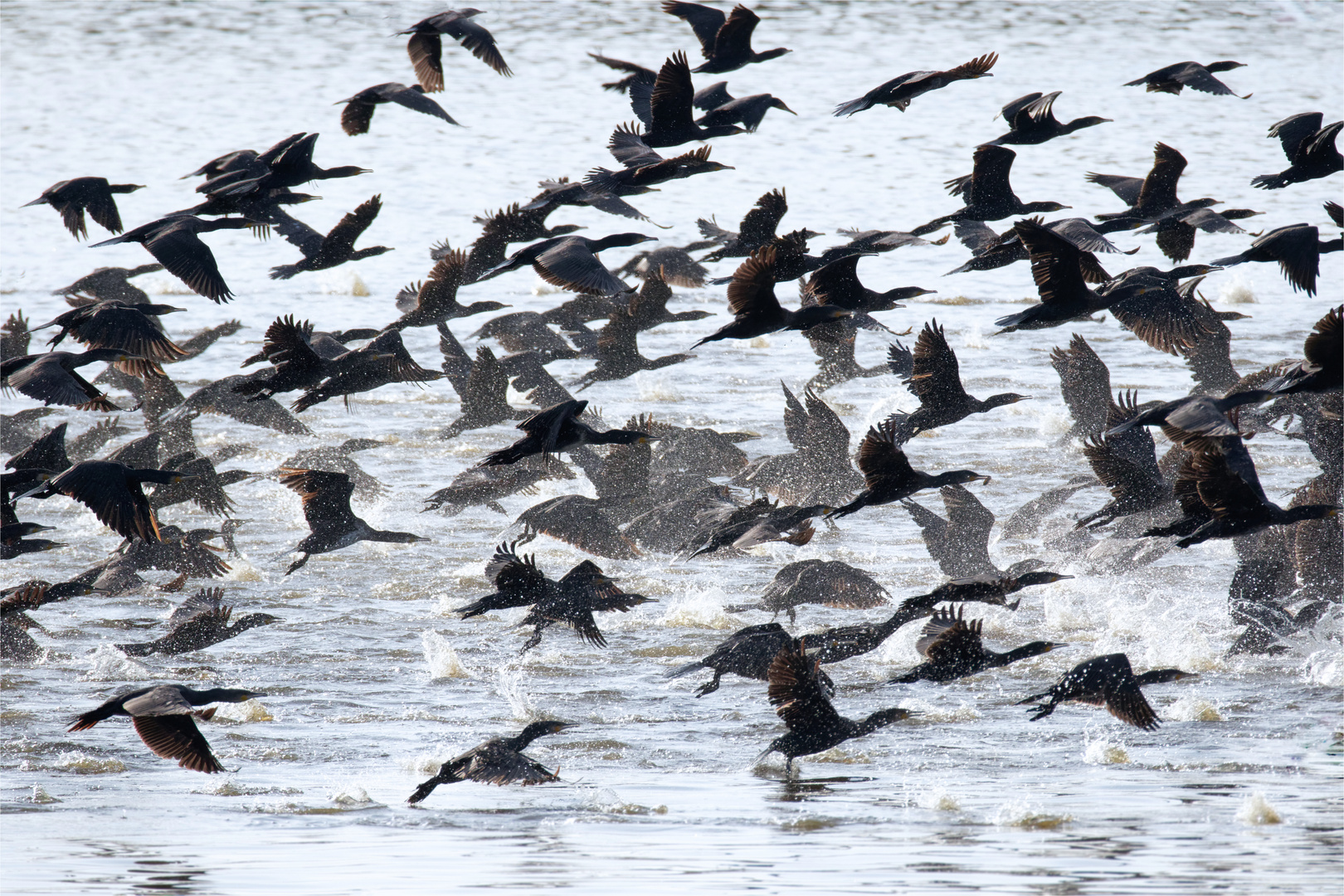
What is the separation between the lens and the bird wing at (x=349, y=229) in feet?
31.0

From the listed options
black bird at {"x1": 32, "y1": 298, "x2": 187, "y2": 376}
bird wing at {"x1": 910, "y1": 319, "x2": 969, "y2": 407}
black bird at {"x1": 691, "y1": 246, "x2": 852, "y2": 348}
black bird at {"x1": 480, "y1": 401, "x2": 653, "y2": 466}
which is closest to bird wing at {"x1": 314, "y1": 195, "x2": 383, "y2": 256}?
black bird at {"x1": 32, "y1": 298, "x2": 187, "y2": 376}

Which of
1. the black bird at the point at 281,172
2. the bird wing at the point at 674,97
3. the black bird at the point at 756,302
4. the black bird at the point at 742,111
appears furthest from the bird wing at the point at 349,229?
the black bird at the point at 756,302

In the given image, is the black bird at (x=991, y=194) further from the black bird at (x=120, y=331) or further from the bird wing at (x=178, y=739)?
the bird wing at (x=178, y=739)

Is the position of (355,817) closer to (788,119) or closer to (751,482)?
(751,482)

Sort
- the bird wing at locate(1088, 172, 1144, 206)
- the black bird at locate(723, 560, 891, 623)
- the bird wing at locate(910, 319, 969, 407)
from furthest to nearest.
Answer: the bird wing at locate(1088, 172, 1144, 206) < the black bird at locate(723, 560, 891, 623) < the bird wing at locate(910, 319, 969, 407)

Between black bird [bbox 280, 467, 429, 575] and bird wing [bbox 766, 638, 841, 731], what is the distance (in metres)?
2.84

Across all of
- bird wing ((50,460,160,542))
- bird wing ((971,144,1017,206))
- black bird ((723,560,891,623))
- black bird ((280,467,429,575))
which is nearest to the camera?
bird wing ((50,460,160,542))

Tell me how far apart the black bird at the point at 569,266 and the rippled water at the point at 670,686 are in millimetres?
2348

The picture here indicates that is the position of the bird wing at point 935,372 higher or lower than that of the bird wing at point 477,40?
lower

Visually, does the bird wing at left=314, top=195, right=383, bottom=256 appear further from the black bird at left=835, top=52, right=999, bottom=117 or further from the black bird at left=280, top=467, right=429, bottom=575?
the black bird at left=835, top=52, right=999, bottom=117

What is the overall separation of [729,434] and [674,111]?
10.7ft

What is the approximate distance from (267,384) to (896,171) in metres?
19.5

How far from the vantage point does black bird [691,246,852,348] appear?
7672 mm

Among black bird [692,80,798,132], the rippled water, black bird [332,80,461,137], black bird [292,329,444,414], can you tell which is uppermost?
black bird [332,80,461,137]
